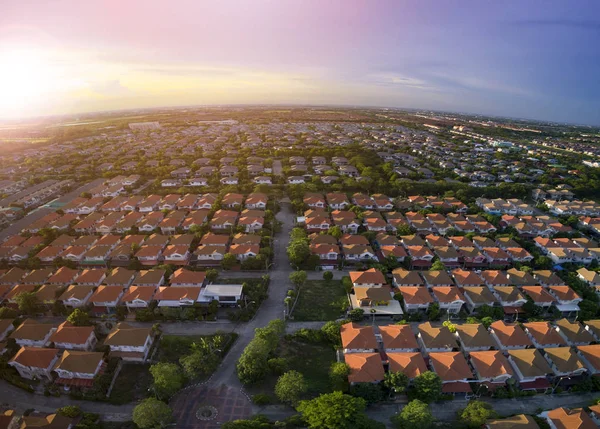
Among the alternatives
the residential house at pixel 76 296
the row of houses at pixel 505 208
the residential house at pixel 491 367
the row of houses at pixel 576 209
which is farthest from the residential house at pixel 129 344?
the row of houses at pixel 576 209


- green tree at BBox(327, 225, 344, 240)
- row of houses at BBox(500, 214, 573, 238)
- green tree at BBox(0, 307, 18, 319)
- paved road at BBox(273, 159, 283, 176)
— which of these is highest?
paved road at BBox(273, 159, 283, 176)

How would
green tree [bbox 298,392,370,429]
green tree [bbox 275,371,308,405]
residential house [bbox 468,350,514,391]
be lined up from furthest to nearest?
residential house [bbox 468,350,514,391] → green tree [bbox 275,371,308,405] → green tree [bbox 298,392,370,429]

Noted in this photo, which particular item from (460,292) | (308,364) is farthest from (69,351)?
(460,292)

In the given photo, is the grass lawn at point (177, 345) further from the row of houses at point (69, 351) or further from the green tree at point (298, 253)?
the green tree at point (298, 253)

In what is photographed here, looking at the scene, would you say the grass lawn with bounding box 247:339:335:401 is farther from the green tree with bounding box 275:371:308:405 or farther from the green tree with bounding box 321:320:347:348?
the green tree with bounding box 275:371:308:405

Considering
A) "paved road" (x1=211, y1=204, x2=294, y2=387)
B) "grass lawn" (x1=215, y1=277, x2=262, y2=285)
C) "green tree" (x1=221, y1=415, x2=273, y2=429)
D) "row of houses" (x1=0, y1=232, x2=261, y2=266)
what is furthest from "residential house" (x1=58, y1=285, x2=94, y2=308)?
"green tree" (x1=221, y1=415, x2=273, y2=429)

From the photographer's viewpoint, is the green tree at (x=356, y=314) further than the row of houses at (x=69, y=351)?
Yes

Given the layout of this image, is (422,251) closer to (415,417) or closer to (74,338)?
(415,417)

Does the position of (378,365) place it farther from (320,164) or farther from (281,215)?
(320,164)
